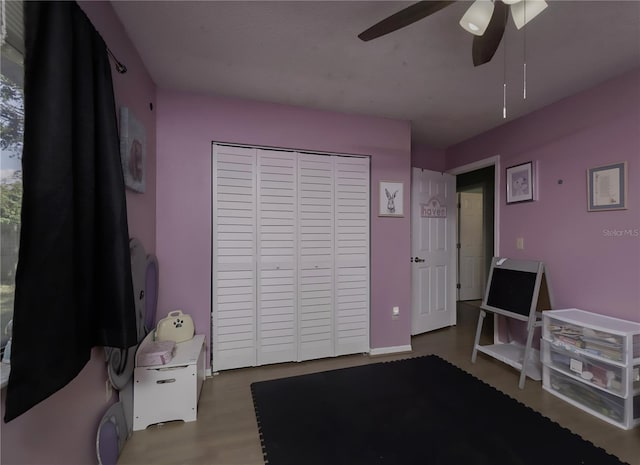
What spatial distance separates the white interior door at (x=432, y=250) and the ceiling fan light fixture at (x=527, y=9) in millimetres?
2252

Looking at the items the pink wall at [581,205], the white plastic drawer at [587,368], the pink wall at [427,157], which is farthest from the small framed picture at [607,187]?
the pink wall at [427,157]

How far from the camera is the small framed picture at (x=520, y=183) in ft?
8.85

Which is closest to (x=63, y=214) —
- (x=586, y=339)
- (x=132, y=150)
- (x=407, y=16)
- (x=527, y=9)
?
(x=132, y=150)

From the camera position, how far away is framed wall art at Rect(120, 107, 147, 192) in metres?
1.62

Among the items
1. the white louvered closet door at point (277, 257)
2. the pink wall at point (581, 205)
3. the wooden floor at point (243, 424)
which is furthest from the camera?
the white louvered closet door at point (277, 257)

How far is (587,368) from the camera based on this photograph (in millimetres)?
1964

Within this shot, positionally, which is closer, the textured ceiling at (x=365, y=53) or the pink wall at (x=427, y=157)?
the textured ceiling at (x=365, y=53)

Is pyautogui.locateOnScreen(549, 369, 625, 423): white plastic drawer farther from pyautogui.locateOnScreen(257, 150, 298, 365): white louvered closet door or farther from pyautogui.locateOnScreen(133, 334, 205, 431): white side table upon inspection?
pyautogui.locateOnScreen(133, 334, 205, 431): white side table

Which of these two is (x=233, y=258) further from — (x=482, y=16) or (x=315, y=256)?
(x=482, y=16)

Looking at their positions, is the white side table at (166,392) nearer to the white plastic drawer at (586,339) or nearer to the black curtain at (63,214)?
the black curtain at (63,214)

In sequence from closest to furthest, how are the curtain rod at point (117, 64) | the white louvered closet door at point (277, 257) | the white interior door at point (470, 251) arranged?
the curtain rod at point (117, 64) → the white louvered closet door at point (277, 257) → the white interior door at point (470, 251)

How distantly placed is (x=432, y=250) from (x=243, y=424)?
2814 mm

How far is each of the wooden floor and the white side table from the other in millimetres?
67

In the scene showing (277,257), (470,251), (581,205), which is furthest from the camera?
(470,251)
